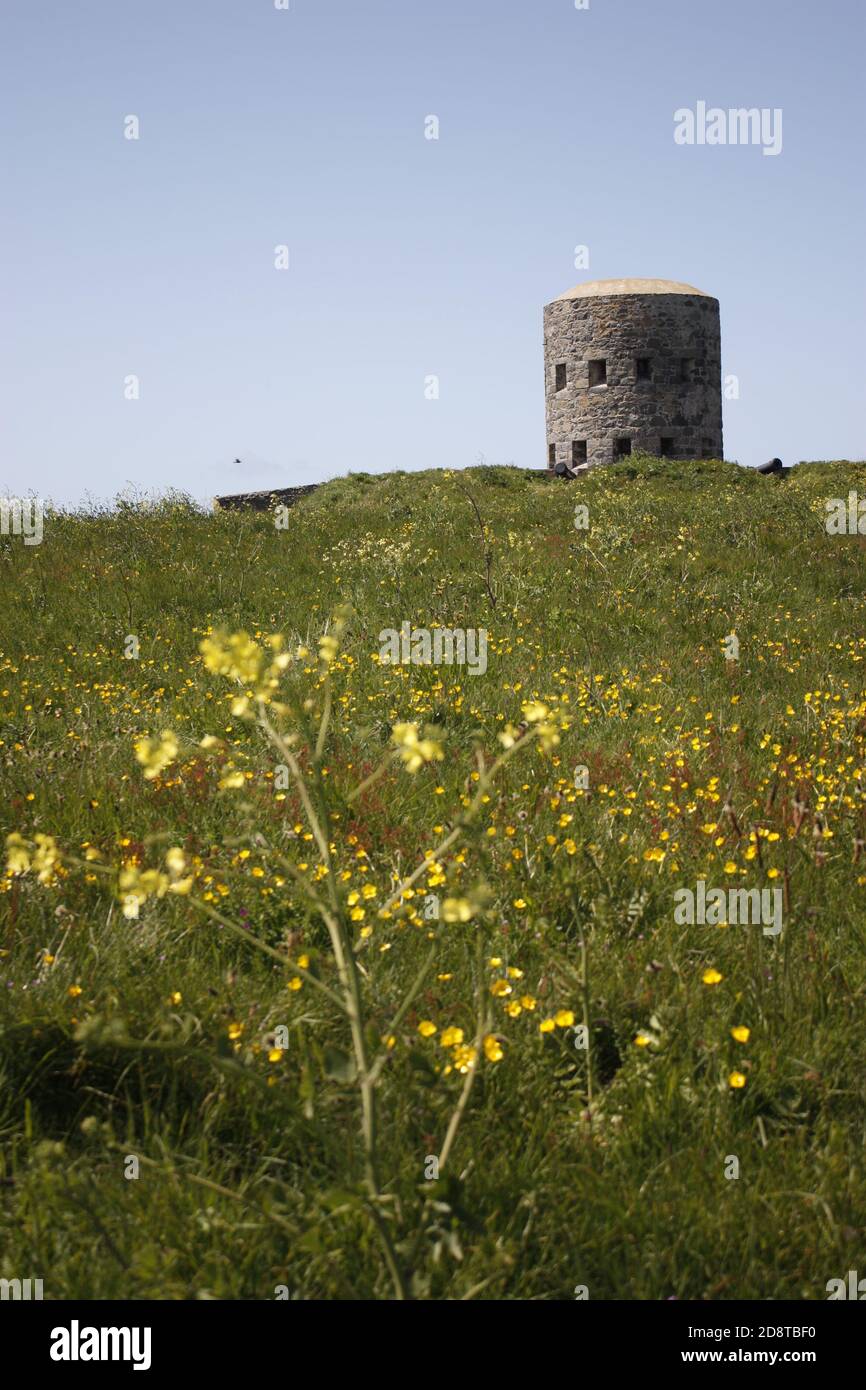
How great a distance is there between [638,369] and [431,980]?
3349 cm

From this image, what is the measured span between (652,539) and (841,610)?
12.5 ft

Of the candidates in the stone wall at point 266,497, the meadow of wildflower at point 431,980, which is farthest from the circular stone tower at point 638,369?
the meadow of wildflower at point 431,980

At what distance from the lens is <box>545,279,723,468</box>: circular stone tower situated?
3350 cm

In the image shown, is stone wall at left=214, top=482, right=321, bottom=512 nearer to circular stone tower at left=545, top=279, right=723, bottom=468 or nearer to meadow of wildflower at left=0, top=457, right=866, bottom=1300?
circular stone tower at left=545, top=279, right=723, bottom=468

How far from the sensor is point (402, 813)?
15.7ft

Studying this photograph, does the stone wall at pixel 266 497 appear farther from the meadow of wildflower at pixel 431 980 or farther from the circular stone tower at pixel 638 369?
the meadow of wildflower at pixel 431 980

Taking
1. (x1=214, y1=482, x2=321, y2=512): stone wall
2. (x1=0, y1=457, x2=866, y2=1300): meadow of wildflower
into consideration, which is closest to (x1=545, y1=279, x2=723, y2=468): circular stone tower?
(x1=214, y1=482, x2=321, y2=512): stone wall

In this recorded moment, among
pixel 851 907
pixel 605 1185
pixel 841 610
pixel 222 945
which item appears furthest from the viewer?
pixel 841 610

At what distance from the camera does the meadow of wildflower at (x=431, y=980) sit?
2.23 metres

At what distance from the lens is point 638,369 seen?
33.8 meters

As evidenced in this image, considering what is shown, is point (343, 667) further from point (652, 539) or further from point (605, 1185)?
point (652, 539)

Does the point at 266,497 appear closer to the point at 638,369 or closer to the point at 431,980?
the point at 638,369

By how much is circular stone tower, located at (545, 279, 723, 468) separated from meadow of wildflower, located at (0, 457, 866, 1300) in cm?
2786

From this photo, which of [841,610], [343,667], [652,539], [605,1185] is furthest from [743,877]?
[652,539]
